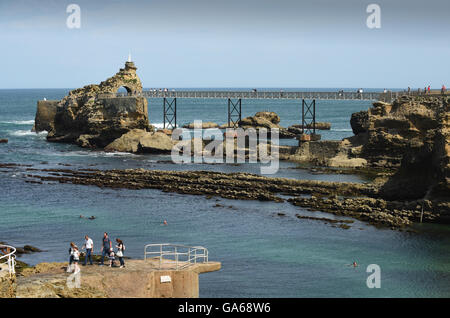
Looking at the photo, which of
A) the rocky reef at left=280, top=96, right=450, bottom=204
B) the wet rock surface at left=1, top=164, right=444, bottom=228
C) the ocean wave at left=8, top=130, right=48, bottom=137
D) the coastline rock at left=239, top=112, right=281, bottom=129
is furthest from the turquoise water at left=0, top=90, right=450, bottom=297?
the ocean wave at left=8, top=130, right=48, bottom=137

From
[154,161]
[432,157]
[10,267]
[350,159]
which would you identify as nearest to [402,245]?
[432,157]

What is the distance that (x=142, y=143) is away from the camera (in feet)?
278

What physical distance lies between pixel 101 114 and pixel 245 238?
56.1 meters

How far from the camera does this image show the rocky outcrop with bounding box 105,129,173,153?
278 feet

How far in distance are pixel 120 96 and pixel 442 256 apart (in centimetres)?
6813

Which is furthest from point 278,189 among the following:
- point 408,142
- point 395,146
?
point 395,146

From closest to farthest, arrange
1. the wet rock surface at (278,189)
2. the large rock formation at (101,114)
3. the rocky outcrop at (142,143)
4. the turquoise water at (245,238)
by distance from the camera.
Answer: the turquoise water at (245,238)
the wet rock surface at (278,189)
the rocky outcrop at (142,143)
the large rock formation at (101,114)

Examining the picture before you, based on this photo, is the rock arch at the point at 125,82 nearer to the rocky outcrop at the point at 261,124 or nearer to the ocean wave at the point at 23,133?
the ocean wave at the point at 23,133

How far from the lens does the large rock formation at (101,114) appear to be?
9238 cm

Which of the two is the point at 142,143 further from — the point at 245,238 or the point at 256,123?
the point at 245,238

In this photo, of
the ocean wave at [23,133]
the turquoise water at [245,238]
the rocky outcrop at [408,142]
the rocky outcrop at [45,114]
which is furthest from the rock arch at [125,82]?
the turquoise water at [245,238]

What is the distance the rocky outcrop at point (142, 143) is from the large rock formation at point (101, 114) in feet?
8.92

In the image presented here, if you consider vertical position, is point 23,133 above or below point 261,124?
below

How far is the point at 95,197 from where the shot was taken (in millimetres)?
55781
